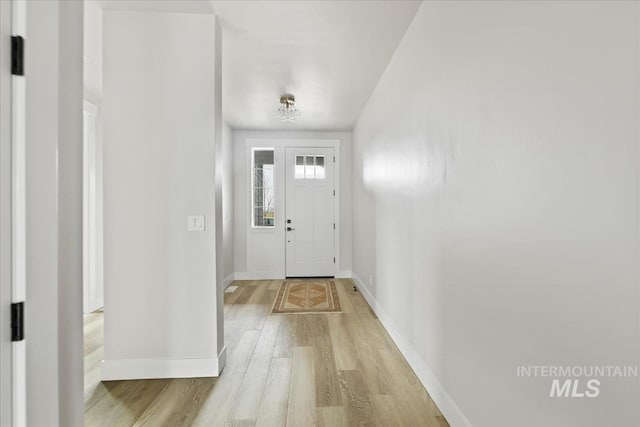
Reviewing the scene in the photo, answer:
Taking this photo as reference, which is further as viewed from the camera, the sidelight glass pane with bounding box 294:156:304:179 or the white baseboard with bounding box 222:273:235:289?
the sidelight glass pane with bounding box 294:156:304:179

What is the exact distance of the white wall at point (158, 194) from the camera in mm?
2328

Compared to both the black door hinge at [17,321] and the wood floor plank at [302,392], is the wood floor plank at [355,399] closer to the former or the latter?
the wood floor plank at [302,392]

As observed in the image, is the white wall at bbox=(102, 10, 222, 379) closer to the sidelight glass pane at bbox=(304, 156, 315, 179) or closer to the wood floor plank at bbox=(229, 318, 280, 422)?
the wood floor plank at bbox=(229, 318, 280, 422)

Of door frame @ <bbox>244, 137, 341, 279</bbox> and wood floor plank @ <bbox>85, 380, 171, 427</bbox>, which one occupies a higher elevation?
door frame @ <bbox>244, 137, 341, 279</bbox>

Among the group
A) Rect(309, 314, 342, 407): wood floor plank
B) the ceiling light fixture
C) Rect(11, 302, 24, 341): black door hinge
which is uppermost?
the ceiling light fixture

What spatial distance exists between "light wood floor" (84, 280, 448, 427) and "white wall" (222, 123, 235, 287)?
2.18 meters

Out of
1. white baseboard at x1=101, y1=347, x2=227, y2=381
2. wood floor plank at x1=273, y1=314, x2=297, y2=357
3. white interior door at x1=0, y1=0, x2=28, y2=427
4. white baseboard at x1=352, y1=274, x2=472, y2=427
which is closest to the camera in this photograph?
white interior door at x1=0, y1=0, x2=28, y2=427

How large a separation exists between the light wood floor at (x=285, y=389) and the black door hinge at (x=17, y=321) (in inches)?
51.0

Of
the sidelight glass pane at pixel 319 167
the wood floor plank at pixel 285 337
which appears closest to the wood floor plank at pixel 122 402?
the wood floor plank at pixel 285 337

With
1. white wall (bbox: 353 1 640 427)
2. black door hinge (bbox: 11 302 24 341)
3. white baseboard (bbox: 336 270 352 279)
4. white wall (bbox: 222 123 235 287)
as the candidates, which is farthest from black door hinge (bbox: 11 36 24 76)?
white baseboard (bbox: 336 270 352 279)

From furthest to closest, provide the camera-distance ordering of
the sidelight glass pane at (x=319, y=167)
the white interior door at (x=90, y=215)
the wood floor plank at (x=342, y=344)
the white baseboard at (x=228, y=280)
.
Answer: the sidelight glass pane at (x=319, y=167), the white baseboard at (x=228, y=280), the white interior door at (x=90, y=215), the wood floor plank at (x=342, y=344)

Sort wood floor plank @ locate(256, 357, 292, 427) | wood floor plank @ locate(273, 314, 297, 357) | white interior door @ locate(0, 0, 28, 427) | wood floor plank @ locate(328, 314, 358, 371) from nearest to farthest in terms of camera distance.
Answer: white interior door @ locate(0, 0, 28, 427), wood floor plank @ locate(256, 357, 292, 427), wood floor plank @ locate(328, 314, 358, 371), wood floor plank @ locate(273, 314, 297, 357)

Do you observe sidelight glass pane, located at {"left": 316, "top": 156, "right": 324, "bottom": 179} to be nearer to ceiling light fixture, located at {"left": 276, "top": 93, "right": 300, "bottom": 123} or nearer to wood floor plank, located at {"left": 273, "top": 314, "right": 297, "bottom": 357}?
ceiling light fixture, located at {"left": 276, "top": 93, "right": 300, "bottom": 123}

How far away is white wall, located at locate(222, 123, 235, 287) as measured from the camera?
521 cm
